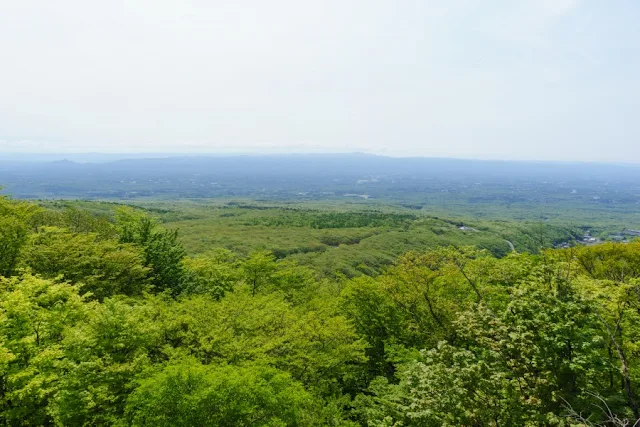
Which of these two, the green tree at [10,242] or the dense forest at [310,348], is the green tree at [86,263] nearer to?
the dense forest at [310,348]

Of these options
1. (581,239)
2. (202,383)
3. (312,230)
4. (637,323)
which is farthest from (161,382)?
(581,239)

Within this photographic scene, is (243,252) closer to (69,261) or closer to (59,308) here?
(69,261)

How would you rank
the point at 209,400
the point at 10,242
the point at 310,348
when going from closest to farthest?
the point at 209,400 < the point at 310,348 < the point at 10,242

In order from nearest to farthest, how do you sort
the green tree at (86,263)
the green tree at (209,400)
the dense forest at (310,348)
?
the dense forest at (310,348) < the green tree at (209,400) < the green tree at (86,263)

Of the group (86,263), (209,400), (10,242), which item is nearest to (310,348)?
(209,400)

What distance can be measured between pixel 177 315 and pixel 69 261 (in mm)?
12011

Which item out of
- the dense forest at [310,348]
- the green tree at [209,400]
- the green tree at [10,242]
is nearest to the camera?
the dense forest at [310,348]

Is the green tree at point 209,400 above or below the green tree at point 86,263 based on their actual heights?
below

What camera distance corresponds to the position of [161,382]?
524 inches

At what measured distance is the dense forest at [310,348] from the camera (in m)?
12.3

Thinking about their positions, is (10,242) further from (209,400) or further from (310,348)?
(310,348)

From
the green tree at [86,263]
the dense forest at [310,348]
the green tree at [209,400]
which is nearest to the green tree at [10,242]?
the dense forest at [310,348]

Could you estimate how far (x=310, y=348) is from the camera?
20.8 meters

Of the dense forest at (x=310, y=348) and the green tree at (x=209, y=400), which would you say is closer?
the dense forest at (x=310, y=348)
